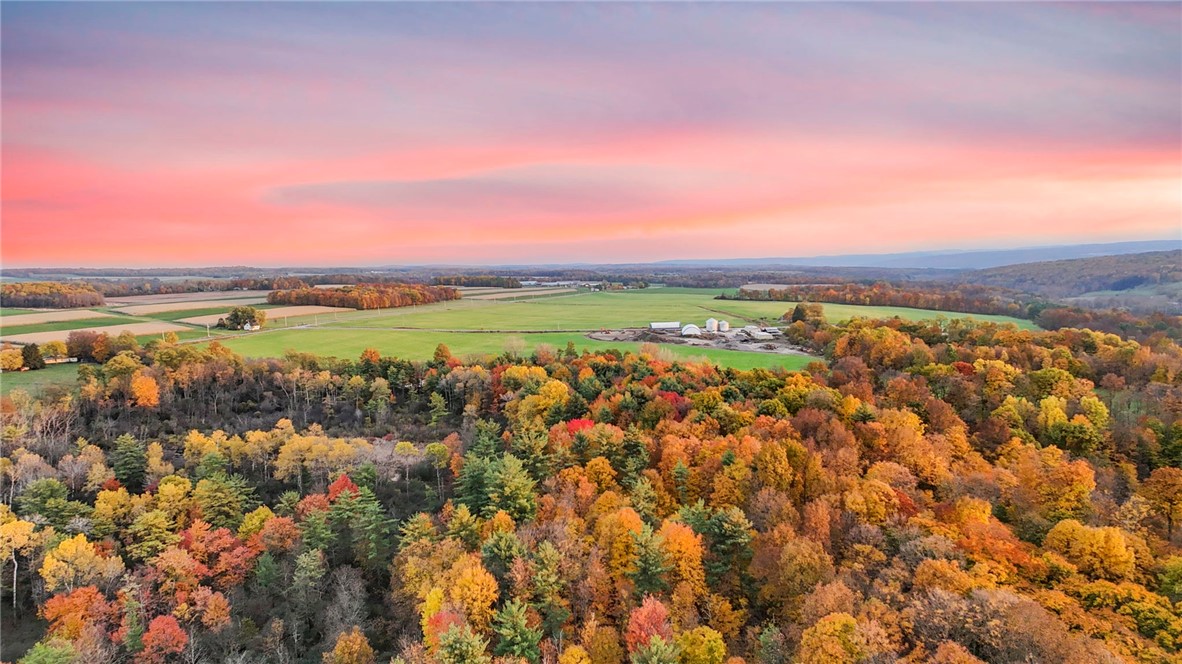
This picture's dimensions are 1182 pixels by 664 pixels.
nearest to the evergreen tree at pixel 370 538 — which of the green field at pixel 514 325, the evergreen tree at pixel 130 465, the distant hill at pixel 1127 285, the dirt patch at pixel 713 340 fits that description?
the evergreen tree at pixel 130 465

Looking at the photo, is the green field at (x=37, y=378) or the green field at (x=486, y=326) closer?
the green field at (x=37, y=378)

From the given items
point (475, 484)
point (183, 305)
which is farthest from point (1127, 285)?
point (183, 305)

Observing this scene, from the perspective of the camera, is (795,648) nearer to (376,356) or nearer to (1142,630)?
(1142,630)

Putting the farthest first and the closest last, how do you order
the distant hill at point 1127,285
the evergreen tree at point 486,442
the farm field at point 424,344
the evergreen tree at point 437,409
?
the distant hill at point 1127,285, the farm field at point 424,344, the evergreen tree at point 437,409, the evergreen tree at point 486,442

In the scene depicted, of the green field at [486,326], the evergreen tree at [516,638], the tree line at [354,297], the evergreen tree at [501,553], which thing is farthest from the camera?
the tree line at [354,297]

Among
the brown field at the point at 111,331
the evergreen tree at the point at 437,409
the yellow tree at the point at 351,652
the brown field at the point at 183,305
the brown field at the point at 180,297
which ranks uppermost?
the brown field at the point at 180,297

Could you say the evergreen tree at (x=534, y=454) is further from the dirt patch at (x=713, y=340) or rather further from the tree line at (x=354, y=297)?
the tree line at (x=354, y=297)

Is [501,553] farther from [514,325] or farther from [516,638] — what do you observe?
[514,325]
